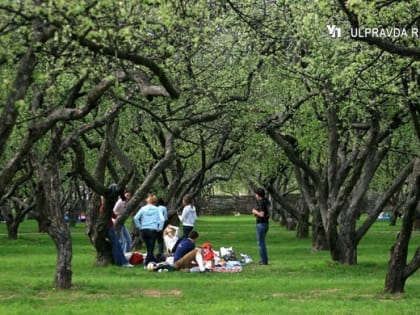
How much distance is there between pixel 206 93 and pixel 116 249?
4.81m

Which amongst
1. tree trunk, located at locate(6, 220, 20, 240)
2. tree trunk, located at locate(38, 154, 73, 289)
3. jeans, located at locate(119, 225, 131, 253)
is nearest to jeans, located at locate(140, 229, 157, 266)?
jeans, located at locate(119, 225, 131, 253)

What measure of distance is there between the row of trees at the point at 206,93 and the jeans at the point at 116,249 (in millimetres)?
206

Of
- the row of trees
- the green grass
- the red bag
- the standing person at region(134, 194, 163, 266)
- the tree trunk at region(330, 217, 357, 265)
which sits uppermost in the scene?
the row of trees

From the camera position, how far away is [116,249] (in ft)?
72.1

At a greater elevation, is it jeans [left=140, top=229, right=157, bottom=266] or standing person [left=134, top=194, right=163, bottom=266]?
standing person [left=134, top=194, right=163, bottom=266]

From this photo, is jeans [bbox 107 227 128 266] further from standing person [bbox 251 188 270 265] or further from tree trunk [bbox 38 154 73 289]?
tree trunk [bbox 38 154 73 289]

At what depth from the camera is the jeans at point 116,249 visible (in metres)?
21.7

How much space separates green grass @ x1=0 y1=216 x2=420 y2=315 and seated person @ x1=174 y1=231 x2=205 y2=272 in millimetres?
495

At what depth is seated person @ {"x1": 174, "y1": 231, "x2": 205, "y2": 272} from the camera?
811 inches

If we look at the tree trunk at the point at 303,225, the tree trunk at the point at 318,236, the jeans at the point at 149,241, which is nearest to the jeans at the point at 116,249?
the jeans at the point at 149,241

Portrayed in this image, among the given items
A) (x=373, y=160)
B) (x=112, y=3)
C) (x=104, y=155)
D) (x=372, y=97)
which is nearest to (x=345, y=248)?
(x=373, y=160)

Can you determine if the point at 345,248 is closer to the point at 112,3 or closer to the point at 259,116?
the point at 259,116

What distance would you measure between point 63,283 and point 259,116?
10225 mm

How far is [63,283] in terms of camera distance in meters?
16.7
